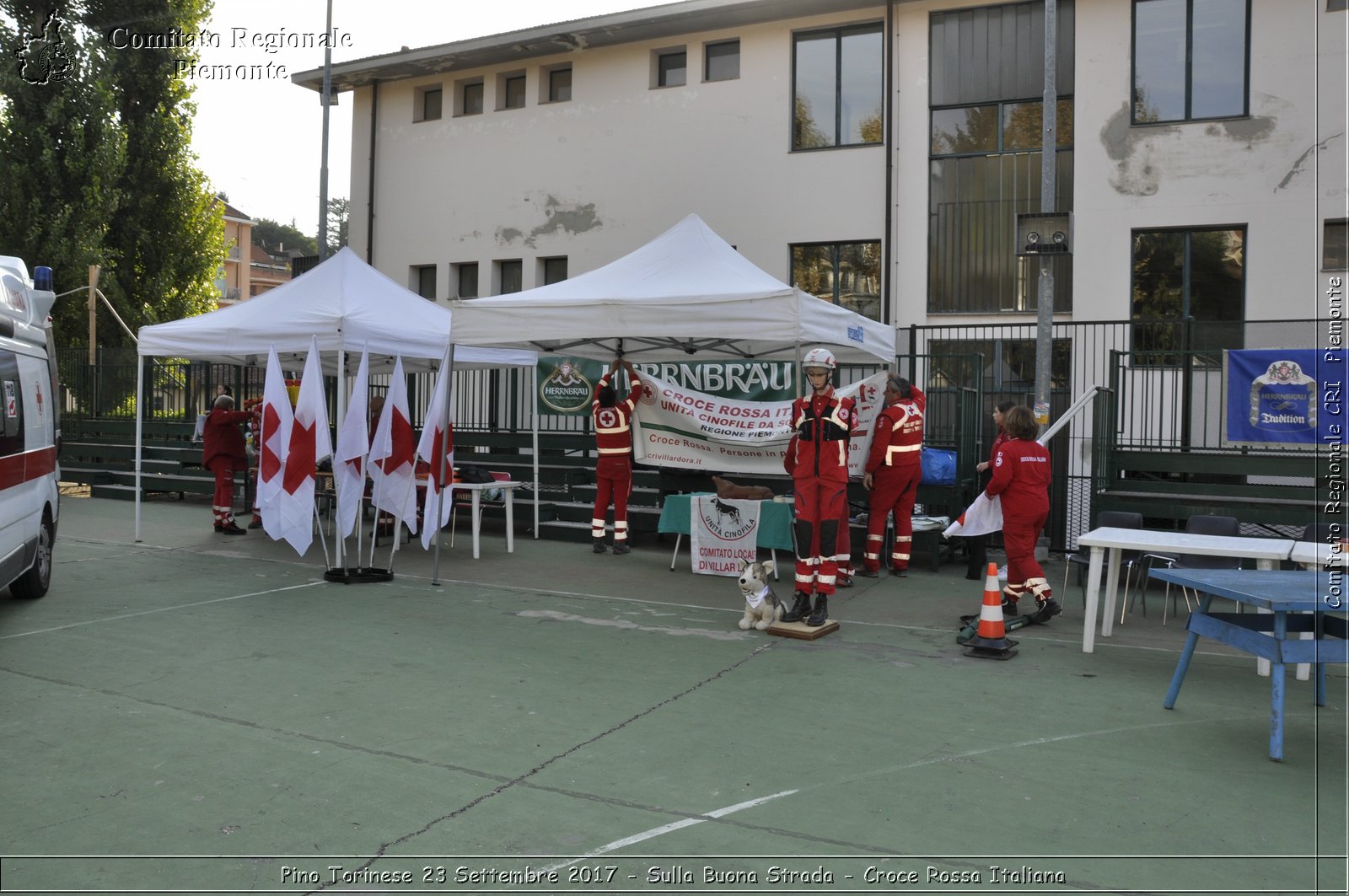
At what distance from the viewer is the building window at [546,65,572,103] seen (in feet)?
70.2

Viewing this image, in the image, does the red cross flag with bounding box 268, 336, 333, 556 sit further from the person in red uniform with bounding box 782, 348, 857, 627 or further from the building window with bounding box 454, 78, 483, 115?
the building window with bounding box 454, 78, 483, 115

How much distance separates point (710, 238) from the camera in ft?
37.2

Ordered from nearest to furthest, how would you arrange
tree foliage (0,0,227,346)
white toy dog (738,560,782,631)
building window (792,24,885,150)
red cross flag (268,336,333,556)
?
white toy dog (738,560,782,631)
red cross flag (268,336,333,556)
building window (792,24,885,150)
tree foliage (0,0,227,346)

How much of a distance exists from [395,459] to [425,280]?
12.8 metres

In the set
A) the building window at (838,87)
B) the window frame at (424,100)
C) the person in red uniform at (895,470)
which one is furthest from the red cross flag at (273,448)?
the window frame at (424,100)

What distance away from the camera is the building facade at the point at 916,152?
15.7 meters

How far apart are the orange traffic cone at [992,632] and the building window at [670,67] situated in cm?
1521

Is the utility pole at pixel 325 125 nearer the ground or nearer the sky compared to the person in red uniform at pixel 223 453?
nearer the sky

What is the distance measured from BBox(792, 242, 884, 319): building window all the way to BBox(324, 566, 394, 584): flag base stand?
33.1 feet

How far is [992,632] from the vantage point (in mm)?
7742

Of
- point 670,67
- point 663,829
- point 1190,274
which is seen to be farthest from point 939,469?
point 670,67

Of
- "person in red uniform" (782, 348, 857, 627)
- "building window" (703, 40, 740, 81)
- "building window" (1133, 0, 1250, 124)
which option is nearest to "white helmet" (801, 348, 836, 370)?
"person in red uniform" (782, 348, 857, 627)

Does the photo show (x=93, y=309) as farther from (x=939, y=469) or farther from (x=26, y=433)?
(x=939, y=469)

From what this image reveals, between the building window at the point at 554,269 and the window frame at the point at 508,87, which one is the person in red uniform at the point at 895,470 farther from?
the window frame at the point at 508,87
